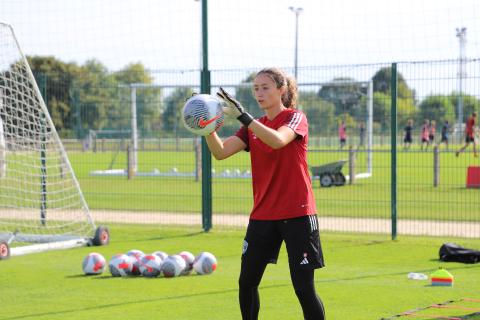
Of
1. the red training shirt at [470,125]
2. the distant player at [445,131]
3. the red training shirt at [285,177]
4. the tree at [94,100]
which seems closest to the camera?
the red training shirt at [285,177]

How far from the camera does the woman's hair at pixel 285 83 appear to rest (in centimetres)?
606

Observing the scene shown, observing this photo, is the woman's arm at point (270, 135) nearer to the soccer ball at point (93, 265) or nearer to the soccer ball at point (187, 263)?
the soccer ball at point (187, 263)

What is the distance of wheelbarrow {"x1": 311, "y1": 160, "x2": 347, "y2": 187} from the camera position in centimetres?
2278

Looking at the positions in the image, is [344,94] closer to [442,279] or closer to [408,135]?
[408,135]

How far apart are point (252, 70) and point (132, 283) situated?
5.71 meters

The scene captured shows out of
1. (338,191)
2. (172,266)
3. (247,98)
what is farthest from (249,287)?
(338,191)

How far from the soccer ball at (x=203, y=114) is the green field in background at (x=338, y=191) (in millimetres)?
9305

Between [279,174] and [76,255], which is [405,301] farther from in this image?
[76,255]

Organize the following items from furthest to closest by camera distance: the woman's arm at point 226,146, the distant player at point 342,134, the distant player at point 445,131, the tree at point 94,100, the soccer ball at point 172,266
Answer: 1. the distant player at point 445,131
2. the distant player at point 342,134
3. the tree at point 94,100
4. the soccer ball at point 172,266
5. the woman's arm at point 226,146

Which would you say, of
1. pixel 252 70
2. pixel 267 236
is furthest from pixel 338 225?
pixel 267 236

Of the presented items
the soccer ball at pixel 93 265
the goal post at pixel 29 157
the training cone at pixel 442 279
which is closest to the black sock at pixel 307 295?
the training cone at pixel 442 279

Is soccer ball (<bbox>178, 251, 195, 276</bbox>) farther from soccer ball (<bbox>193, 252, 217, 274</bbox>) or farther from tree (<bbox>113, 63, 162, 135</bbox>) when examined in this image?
tree (<bbox>113, 63, 162, 135</bbox>)

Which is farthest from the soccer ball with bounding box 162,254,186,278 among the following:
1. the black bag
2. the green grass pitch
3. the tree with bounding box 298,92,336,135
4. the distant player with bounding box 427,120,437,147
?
the distant player with bounding box 427,120,437,147

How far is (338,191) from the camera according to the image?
2194cm
